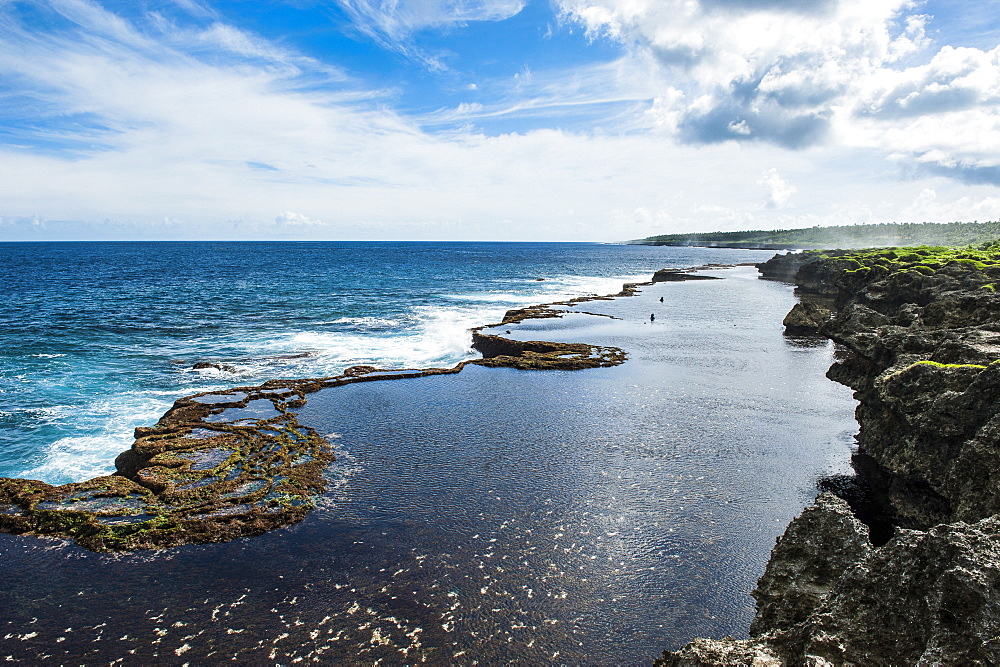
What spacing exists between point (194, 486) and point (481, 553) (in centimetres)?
1275

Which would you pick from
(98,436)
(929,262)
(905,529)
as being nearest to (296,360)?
(98,436)

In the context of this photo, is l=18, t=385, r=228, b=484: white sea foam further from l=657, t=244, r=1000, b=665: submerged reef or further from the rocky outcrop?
the rocky outcrop

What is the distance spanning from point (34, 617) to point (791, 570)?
1964 centimetres

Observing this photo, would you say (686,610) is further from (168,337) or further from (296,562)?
(168,337)

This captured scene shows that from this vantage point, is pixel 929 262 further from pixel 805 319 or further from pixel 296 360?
pixel 296 360

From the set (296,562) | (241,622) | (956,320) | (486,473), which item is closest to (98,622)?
(241,622)

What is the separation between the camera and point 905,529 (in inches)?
384

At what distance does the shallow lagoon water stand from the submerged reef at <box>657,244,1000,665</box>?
3011mm

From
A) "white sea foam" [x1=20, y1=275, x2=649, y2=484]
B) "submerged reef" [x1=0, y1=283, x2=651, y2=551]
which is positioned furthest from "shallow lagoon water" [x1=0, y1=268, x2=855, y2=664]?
"white sea foam" [x1=20, y1=275, x2=649, y2=484]

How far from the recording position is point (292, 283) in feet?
370

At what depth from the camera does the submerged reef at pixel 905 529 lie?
7.53 metres

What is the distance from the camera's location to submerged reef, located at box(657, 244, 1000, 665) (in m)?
7.53

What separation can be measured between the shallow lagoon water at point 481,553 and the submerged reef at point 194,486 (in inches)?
32.8

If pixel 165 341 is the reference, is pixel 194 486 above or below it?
below
